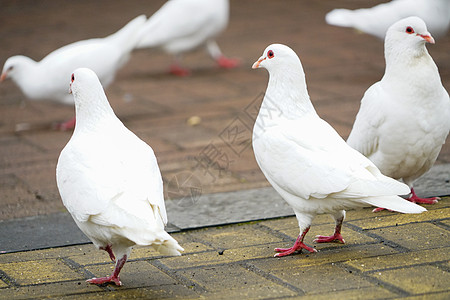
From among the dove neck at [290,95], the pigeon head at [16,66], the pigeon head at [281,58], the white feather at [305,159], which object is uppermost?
the pigeon head at [281,58]

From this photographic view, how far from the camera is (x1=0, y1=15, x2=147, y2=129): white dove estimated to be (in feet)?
23.3

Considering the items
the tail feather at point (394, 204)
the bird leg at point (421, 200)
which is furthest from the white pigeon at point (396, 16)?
the tail feather at point (394, 204)

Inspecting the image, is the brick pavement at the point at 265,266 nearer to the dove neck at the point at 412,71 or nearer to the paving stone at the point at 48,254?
the paving stone at the point at 48,254

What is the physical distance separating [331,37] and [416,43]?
624cm

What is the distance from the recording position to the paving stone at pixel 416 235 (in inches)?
154

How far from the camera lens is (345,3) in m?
12.6

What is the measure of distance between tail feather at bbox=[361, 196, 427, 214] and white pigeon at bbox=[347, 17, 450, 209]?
922 millimetres

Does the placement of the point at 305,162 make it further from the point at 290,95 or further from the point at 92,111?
the point at 92,111

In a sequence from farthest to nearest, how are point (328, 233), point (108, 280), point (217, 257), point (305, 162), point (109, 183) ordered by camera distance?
point (328, 233)
point (217, 257)
point (305, 162)
point (108, 280)
point (109, 183)

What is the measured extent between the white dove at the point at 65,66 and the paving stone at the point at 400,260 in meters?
4.14

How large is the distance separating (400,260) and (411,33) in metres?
1.46

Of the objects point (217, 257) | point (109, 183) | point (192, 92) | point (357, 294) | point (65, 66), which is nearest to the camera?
point (357, 294)

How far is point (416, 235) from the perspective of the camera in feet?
13.4

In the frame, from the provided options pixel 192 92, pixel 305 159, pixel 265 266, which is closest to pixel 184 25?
pixel 192 92
